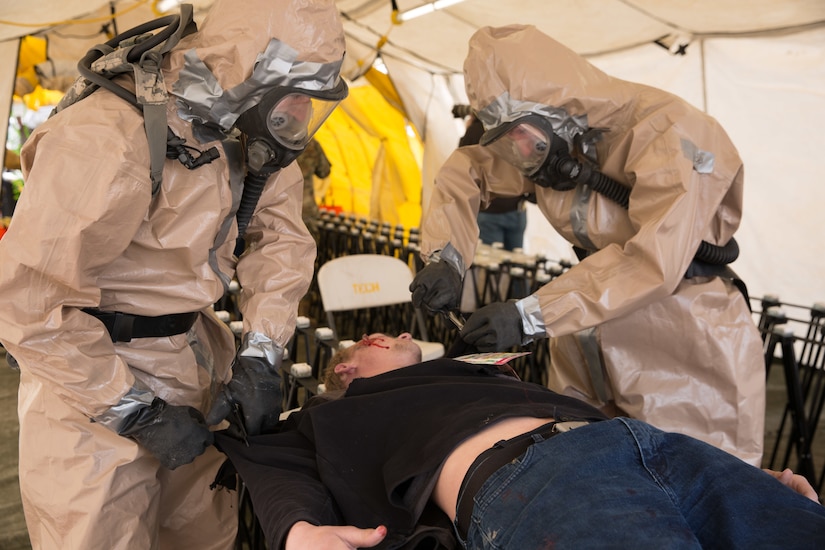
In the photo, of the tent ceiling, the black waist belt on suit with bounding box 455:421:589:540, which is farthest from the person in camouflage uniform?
the black waist belt on suit with bounding box 455:421:589:540

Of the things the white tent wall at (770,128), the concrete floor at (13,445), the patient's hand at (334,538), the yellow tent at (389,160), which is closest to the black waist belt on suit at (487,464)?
the patient's hand at (334,538)

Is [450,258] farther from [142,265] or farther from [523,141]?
[142,265]

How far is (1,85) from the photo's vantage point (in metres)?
4.02

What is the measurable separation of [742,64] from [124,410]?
3696 mm

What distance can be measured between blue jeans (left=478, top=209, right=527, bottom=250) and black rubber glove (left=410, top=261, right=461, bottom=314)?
2367mm

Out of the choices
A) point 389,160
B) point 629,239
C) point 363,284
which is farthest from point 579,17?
point 389,160

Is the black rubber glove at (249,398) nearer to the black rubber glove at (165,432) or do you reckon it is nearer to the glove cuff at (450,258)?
the black rubber glove at (165,432)

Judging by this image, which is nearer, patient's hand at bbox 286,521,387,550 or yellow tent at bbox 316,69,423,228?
patient's hand at bbox 286,521,387,550

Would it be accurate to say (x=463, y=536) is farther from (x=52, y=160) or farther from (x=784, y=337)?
(x=784, y=337)

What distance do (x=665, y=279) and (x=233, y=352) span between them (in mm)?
1089

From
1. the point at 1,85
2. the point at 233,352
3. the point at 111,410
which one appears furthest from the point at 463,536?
the point at 1,85

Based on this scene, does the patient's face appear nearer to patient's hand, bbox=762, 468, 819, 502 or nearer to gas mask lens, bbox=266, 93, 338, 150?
gas mask lens, bbox=266, 93, 338, 150

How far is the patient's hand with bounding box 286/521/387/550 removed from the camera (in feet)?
3.53

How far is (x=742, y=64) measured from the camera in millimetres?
3742
